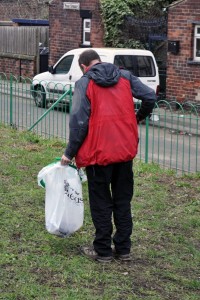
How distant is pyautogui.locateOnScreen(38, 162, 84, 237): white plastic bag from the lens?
6418 millimetres

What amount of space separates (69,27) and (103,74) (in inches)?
726

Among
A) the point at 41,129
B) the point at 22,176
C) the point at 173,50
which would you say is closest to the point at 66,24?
the point at 173,50

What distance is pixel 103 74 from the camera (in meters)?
6.00

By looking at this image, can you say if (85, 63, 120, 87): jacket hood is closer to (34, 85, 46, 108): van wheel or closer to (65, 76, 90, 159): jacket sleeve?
(65, 76, 90, 159): jacket sleeve

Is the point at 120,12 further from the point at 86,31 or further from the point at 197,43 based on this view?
the point at 197,43

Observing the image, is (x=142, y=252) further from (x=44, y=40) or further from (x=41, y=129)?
(x=44, y=40)

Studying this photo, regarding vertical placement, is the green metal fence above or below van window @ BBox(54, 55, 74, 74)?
below

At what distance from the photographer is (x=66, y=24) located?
24.2 m

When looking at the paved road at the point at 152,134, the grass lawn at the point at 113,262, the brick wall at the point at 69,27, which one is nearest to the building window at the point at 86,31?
the brick wall at the point at 69,27

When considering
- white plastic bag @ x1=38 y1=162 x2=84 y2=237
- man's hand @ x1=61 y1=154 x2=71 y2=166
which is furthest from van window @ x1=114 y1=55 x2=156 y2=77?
man's hand @ x1=61 y1=154 x2=71 y2=166

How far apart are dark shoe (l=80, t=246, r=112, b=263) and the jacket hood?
1.46 meters

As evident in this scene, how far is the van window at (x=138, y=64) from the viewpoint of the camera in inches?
716

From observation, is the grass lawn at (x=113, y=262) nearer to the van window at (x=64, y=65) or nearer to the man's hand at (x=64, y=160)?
the man's hand at (x=64, y=160)

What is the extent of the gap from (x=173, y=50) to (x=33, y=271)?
14201mm
